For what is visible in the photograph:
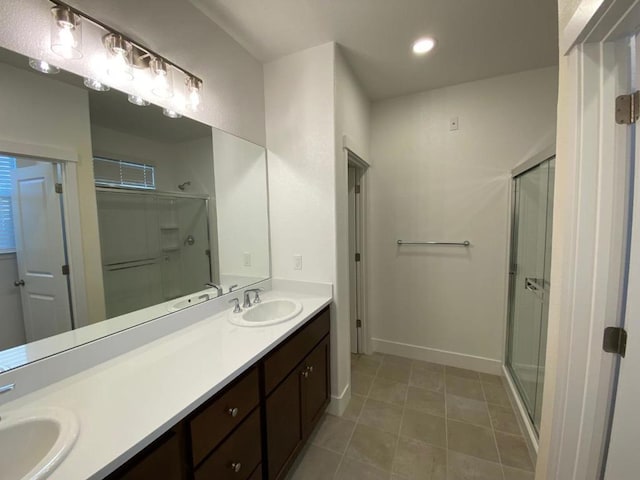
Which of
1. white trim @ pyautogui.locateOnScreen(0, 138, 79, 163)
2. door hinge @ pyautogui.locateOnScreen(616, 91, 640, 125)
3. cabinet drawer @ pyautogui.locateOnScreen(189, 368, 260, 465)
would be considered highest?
door hinge @ pyautogui.locateOnScreen(616, 91, 640, 125)

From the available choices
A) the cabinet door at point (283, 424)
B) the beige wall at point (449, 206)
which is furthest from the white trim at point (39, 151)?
the beige wall at point (449, 206)

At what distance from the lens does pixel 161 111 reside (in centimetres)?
133

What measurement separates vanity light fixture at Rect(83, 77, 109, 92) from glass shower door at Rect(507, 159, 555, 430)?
2.32m

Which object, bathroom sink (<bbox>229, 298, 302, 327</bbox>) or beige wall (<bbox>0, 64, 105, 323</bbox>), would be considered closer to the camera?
beige wall (<bbox>0, 64, 105, 323</bbox>)

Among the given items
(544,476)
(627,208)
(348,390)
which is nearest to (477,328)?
(348,390)

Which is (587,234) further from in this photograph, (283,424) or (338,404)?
(338,404)

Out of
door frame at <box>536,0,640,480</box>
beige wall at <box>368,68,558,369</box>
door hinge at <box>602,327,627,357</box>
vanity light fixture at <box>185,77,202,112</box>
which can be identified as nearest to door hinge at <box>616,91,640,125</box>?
door frame at <box>536,0,640,480</box>

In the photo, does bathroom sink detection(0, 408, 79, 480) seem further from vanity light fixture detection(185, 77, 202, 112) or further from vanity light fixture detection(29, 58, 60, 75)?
vanity light fixture detection(185, 77, 202, 112)

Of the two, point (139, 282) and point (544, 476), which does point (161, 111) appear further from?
point (544, 476)

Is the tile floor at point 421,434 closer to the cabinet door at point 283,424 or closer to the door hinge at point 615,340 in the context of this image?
the cabinet door at point 283,424

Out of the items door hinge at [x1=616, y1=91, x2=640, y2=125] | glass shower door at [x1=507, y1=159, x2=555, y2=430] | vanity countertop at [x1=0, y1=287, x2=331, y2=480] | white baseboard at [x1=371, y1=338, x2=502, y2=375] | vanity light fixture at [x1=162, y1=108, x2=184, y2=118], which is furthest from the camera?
white baseboard at [x1=371, y1=338, x2=502, y2=375]

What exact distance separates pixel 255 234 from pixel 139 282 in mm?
847

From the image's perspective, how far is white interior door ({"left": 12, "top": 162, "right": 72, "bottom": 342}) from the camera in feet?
3.03

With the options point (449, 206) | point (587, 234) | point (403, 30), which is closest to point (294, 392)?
point (587, 234)
